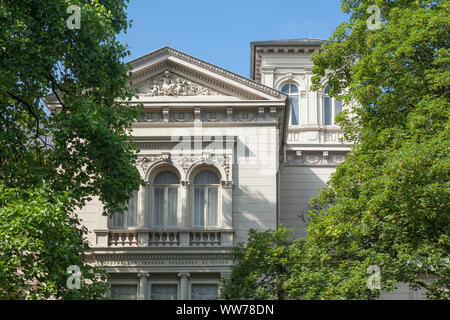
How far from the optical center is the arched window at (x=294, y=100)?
3956 centimetres

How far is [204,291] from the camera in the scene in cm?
2889

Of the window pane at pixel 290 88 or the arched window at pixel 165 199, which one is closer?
the arched window at pixel 165 199

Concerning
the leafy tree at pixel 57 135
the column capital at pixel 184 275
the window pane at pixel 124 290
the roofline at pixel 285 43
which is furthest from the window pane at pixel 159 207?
the roofline at pixel 285 43

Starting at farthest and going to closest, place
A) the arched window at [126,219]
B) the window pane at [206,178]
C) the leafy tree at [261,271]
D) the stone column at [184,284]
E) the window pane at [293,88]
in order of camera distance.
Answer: the window pane at [293,88]
the window pane at [206,178]
the arched window at [126,219]
the stone column at [184,284]
the leafy tree at [261,271]

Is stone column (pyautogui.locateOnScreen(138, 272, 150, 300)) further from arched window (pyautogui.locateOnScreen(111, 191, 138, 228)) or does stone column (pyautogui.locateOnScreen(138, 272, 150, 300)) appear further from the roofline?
the roofline

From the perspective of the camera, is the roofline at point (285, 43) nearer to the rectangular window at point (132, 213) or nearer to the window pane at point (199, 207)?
the window pane at point (199, 207)

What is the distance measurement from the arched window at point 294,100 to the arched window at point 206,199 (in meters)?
10.3

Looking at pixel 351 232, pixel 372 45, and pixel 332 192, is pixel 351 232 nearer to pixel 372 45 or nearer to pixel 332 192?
pixel 332 192

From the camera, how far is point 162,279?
95.1 ft

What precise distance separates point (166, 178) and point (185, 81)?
13.3 feet

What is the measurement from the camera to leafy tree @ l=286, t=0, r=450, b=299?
20656 millimetres

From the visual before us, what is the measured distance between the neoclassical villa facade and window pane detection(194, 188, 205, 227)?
0.13 ft

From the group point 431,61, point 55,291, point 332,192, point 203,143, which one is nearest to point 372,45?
point 431,61

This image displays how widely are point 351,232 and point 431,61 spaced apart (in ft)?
19.6
